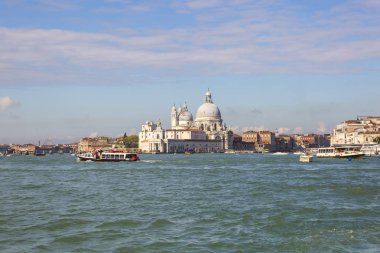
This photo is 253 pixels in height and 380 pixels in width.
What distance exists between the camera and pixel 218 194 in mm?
22344

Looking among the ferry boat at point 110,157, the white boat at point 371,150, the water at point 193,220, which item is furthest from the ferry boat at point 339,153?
the water at point 193,220

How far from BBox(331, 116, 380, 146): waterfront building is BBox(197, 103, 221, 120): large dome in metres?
30.1

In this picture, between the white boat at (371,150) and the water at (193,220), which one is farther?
the white boat at (371,150)

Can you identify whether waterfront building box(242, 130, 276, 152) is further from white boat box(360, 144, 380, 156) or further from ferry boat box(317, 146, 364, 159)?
ferry boat box(317, 146, 364, 159)

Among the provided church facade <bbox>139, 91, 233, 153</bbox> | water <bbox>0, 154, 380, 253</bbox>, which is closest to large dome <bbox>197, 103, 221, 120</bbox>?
church facade <bbox>139, 91, 233, 153</bbox>

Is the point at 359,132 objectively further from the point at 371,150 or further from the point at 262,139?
the point at 262,139

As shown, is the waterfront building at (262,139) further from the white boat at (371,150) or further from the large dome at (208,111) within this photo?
the white boat at (371,150)

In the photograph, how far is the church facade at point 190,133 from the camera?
145 meters

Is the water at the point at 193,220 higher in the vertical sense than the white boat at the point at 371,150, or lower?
lower

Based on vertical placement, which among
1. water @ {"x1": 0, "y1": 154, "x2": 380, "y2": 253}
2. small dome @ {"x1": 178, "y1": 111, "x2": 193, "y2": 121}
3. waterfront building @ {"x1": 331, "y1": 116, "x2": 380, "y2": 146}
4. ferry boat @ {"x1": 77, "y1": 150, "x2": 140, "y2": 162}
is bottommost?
water @ {"x1": 0, "y1": 154, "x2": 380, "y2": 253}

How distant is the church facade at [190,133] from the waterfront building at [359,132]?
28572 millimetres


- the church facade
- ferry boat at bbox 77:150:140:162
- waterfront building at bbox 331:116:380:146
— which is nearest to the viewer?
ferry boat at bbox 77:150:140:162

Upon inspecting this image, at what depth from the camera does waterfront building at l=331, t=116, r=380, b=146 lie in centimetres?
10544

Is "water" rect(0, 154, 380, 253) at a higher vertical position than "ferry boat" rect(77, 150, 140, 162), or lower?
lower
